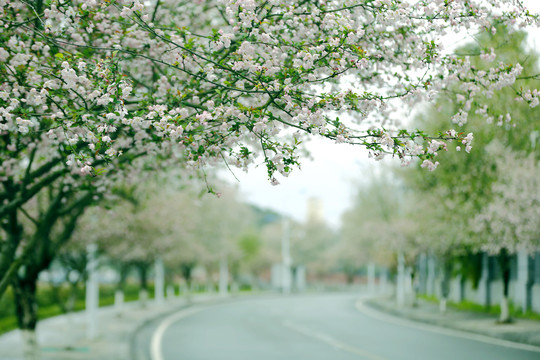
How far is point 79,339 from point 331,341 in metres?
7.29

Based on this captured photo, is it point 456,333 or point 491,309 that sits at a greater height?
point 456,333

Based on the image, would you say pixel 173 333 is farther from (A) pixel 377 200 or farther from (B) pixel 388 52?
(A) pixel 377 200

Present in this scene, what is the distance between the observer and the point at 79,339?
19062 mm

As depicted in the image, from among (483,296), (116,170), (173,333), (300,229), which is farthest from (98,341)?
(300,229)

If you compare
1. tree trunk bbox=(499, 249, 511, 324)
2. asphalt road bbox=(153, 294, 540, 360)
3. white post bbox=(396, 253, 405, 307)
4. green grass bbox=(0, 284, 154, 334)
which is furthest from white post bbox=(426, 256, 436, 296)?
tree trunk bbox=(499, 249, 511, 324)

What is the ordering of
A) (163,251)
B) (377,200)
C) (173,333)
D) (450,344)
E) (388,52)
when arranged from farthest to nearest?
(377,200), (163,251), (173,333), (450,344), (388,52)

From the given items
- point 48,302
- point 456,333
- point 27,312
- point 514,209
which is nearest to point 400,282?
point 456,333

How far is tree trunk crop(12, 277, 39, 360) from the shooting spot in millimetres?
11680

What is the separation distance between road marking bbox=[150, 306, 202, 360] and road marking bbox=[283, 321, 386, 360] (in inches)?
183

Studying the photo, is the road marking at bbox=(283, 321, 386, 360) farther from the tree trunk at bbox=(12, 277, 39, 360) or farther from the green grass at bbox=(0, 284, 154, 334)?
the green grass at bbox=(0, 284, 154, 334)

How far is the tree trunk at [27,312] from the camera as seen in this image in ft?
38.3

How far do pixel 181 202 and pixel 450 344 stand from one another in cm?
1511

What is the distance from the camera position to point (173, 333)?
2217cm

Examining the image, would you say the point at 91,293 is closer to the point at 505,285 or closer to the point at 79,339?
the point at 79,339
